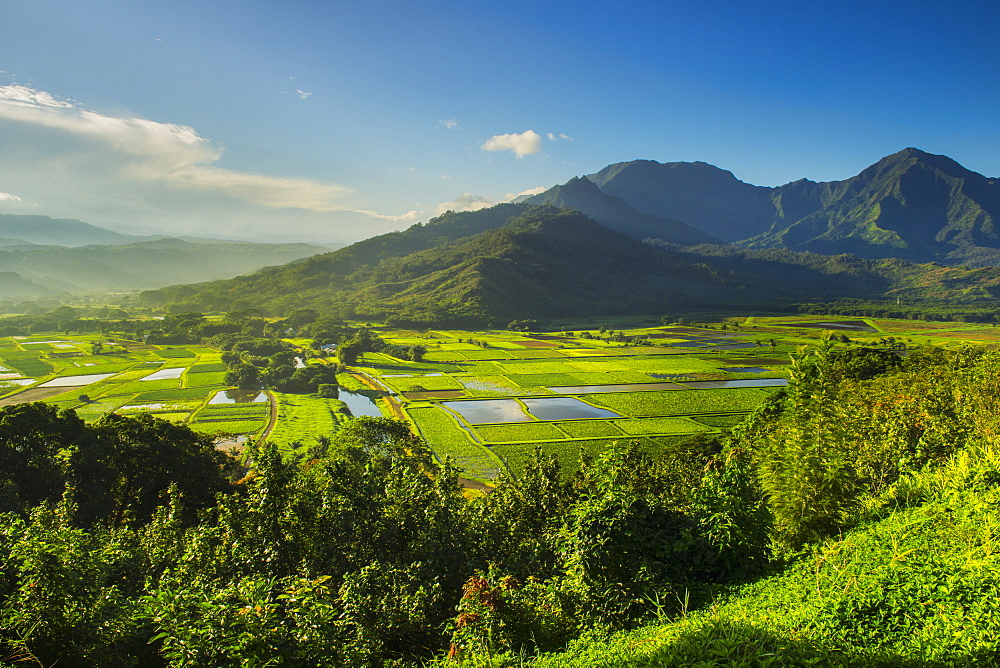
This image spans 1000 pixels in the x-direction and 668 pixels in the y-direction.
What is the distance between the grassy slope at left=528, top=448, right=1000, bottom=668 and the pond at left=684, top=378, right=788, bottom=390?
57379 millimetres

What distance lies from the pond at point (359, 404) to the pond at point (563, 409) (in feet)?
60.1

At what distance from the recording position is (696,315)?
156 meters

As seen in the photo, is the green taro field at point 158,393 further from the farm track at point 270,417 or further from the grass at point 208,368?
the farm track at point 270,417

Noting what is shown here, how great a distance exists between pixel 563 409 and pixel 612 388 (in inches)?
490

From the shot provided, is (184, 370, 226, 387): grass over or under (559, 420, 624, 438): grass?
over

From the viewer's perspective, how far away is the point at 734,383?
6600 cm

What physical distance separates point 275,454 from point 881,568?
13.0 meters

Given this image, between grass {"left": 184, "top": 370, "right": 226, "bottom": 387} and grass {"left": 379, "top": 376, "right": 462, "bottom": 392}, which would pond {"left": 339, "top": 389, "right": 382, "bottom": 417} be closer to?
grass {"left": 379, "top": 376, "right": 462, "bottom": 392}

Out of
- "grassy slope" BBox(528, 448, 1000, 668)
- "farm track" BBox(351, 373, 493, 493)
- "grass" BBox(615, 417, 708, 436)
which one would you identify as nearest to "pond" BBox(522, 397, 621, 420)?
"grass" BBox(615, 417, 708, 436)

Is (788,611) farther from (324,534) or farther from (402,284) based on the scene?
(402,284)

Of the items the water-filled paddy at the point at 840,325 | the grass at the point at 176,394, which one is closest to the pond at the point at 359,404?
the grass at the point at 176,394

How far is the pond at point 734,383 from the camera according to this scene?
63.9 metres

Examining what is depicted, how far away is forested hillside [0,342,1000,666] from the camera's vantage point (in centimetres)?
666

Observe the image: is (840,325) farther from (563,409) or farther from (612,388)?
(563,409)
